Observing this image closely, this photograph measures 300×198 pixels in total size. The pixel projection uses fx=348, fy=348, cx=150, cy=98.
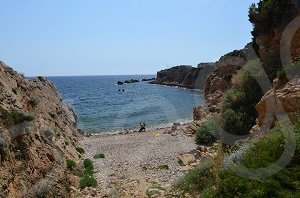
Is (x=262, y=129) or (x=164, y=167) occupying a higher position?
(x=262, y=129)

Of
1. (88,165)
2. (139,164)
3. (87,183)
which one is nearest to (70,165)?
(88,165)

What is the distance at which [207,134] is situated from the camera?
90.0 ft

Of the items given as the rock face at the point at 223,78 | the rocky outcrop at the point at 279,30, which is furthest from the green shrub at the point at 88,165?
the rock face at the point at 223,78

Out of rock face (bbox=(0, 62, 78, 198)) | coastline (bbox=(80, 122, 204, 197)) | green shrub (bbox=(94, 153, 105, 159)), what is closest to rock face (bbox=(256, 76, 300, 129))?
coastline (bbox=(80, 122, 204, 197))

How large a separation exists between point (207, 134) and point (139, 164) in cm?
689

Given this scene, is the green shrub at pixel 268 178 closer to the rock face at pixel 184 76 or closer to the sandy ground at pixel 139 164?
the sandy ground at pixel 139 164

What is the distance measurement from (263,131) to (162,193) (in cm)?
526

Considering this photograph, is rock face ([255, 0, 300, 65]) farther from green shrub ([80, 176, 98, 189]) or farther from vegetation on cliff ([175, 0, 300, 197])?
green shrub ([80, 176, 98, 189])

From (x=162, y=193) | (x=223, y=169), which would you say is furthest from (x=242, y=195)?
(x=162, y=193)

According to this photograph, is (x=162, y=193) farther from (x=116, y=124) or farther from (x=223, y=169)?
(x=116, y=124)

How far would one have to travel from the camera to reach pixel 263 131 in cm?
1484

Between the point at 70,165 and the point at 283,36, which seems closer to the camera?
the point at 70,165

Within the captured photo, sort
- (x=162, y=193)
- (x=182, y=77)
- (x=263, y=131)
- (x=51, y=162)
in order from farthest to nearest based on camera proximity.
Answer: (x=182, y=77) → (x=51, y=162) → (x=162, y=193) → (x=263, y=131)

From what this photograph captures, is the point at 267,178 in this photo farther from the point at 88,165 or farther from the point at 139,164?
the point at 88,165
